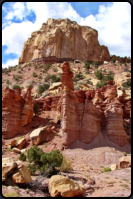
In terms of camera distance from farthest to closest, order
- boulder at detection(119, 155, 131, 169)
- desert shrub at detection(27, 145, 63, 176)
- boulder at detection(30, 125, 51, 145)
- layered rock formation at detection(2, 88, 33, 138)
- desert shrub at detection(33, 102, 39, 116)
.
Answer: desert shrub at detection(33, 102, 39, 116) → layered rock formation at detection(2, 88, 33, 138) → boulder at detection(30, 125, 51, 145) → boulder at detection(119, 155, 131, 169) → desert shrub at detection(27, 145, 63, 176)

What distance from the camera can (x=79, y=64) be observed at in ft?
228

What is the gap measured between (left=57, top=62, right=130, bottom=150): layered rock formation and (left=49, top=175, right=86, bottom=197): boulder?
986 cm

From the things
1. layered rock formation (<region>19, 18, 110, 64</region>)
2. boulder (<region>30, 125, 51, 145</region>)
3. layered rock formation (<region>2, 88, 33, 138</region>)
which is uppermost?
layered rock formation (<region>19, 18, 110, 64</region>)

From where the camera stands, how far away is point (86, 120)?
20.2 meters

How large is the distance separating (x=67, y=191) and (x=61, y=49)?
70682 mm

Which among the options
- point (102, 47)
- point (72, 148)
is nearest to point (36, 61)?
point (102, 47)

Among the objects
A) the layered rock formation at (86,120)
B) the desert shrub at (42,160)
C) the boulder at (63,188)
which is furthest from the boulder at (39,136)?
the boulder at (63,188)

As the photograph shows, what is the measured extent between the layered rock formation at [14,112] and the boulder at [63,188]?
47.4 feet

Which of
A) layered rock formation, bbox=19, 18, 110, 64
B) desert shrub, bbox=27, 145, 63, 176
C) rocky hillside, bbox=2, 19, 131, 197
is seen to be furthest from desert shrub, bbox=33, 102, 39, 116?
layered rock formation, bbox=19, 18, 110, 64

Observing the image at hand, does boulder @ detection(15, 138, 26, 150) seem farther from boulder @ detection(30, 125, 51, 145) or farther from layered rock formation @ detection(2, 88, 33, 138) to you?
layered rock formation @ detection(2, 88, 33, 138)

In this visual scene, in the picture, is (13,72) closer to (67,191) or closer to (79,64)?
(79,64)

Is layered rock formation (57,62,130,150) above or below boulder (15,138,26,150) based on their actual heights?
above

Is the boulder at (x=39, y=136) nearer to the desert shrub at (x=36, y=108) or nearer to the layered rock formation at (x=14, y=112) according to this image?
the layered rock formation at (x=14, y=112)

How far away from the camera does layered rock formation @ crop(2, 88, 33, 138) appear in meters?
21.6
